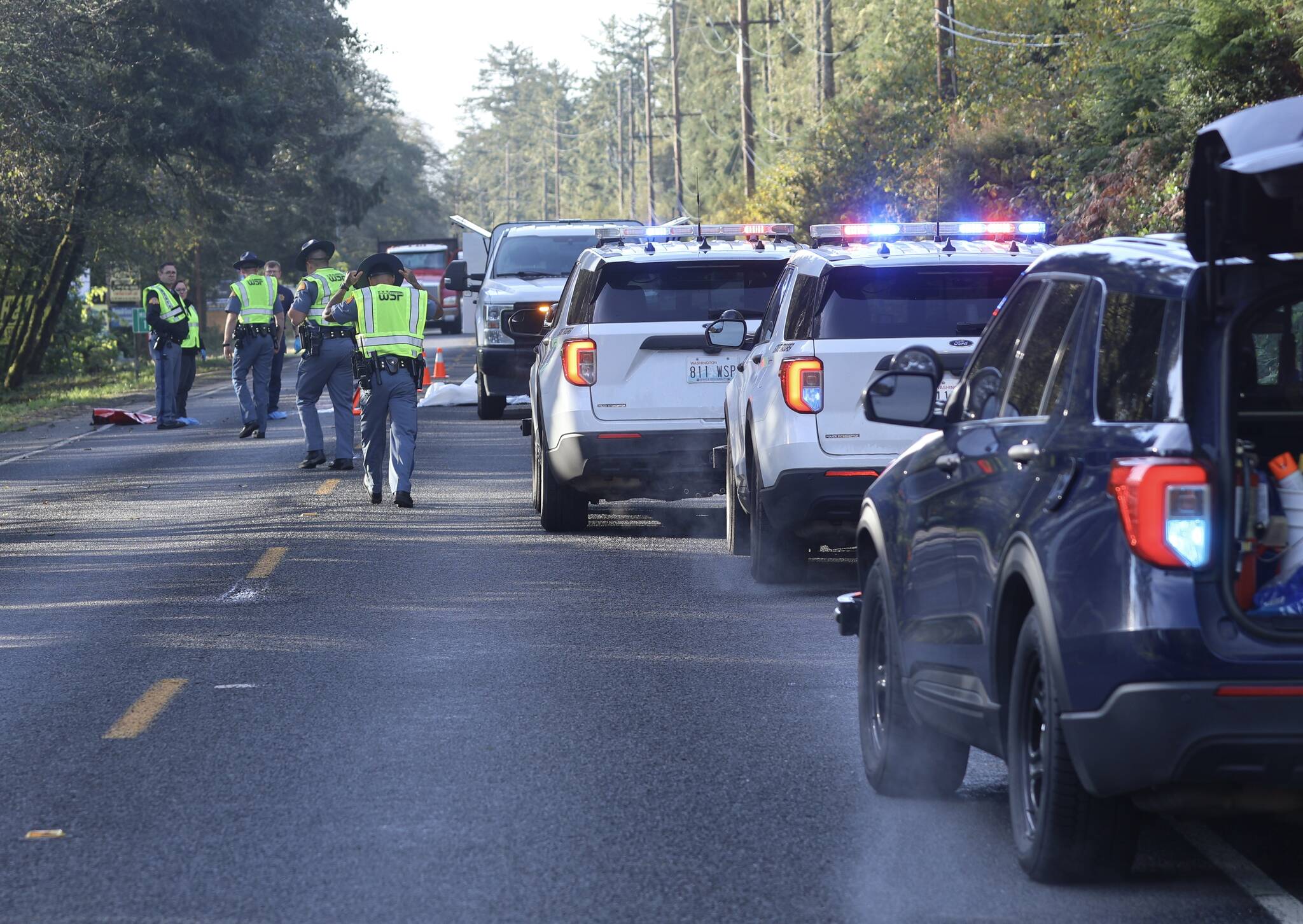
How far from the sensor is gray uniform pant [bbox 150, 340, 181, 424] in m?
23.6

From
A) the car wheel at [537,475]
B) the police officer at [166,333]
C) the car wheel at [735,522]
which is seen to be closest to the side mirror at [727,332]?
the car wheel at [735,522]

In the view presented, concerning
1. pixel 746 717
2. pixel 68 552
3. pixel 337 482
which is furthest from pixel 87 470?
pixel 746 717

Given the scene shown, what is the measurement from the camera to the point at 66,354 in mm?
42219

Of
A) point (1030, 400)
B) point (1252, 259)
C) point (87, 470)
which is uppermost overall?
point (1252, 259)

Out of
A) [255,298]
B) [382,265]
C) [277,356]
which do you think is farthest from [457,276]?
[382,265]

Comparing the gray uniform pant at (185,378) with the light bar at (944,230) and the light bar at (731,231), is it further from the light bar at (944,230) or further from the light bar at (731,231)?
the light bar at (944,230)

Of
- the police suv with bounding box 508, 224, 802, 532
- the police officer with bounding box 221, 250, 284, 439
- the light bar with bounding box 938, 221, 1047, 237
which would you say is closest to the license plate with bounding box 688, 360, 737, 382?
the police suv with bounding box 508, 224, 802, 532

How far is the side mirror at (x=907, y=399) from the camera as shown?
19.9ft

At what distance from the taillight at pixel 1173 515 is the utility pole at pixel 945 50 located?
106 feet

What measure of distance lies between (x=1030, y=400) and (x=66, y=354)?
1536 inches

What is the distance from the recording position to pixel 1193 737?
4551mm

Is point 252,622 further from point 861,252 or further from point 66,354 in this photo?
point 66,354

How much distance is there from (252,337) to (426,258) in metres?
37.7

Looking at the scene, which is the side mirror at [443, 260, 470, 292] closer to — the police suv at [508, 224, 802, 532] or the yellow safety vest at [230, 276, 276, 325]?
the yellow safety vest at [230, 276, 276, 325]
